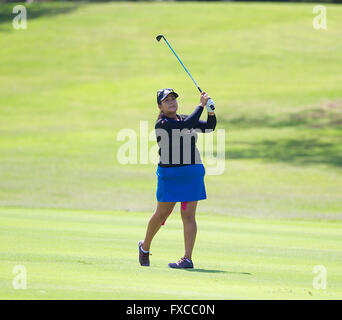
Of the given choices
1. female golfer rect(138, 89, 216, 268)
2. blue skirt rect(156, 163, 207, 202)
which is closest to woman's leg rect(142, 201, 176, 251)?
female golfer rect(138, 89, 216, 268)

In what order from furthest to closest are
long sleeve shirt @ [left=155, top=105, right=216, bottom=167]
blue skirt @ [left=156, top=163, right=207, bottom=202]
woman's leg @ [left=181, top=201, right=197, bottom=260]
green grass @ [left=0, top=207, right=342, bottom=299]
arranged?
woman's leg @ [left=181, top=201, right=197, bottom=260] → blue skirt @ [left=156, top=163, right=207, bottom=202] → long sleeve shirt @ [left=155, top=105, right=216, bottom=167] → green grass @ [left=0, top=207, right=342, bottom=299]

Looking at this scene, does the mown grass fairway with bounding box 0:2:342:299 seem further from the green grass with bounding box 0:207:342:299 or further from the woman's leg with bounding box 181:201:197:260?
the woman's leg with bounding box 181:201:197:260

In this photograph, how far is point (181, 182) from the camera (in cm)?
889

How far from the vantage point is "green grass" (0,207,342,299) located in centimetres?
734

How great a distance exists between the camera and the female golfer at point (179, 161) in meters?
8.69

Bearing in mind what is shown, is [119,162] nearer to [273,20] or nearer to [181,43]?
[181,43]

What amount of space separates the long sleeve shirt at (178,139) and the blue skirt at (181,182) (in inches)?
2.6

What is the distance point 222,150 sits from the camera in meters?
29.0

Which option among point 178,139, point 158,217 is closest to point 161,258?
point 158,217

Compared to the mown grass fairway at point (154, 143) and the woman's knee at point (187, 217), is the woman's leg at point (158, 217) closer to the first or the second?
the woman's knee at point (187, 217)

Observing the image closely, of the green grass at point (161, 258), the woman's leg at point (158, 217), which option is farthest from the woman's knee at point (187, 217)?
the green grass at point (161, 258)

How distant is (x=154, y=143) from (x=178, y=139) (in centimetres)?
2222

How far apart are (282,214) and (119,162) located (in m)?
9.78

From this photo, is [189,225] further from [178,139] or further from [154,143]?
[154,143]
